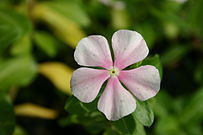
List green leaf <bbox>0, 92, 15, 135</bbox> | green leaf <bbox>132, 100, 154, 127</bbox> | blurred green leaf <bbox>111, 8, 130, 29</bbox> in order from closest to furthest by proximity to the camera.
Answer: green leaf <bbox>132, 100, 154, 127</bbox>
green leaf <bbox>0, 92, 15, 135</bbox>
blurred green leaf <bbox>111, 8, 130, 29</bbox>

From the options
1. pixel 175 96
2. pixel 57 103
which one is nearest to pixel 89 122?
pixel 57 103

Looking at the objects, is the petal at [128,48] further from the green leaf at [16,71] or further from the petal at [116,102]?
the green leaf at [16,71]

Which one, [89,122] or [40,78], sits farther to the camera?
[40,78]

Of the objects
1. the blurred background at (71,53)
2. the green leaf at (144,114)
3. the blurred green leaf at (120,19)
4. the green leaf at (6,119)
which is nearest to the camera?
the green leaf at (144,114)

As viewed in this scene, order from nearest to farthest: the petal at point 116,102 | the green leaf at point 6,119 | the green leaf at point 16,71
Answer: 1. the petal at point 116,102
2. the green leaf at point 6,119
3. the green leaf at point 16,71

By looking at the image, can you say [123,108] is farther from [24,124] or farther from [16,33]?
[24,124]

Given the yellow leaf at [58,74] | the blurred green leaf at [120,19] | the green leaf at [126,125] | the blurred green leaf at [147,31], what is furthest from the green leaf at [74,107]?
the blurred green leaf at [120,19]

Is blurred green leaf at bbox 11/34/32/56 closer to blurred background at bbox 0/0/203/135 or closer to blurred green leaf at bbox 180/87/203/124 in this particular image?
blurred background at bbox 0/0/203/135

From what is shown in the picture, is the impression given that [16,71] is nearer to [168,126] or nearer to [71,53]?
[71,53]

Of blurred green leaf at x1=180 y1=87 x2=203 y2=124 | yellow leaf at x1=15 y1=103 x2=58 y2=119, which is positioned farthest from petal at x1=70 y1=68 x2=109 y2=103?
yellow leaf at x1=15 y1=103 x2=58 y2=119
